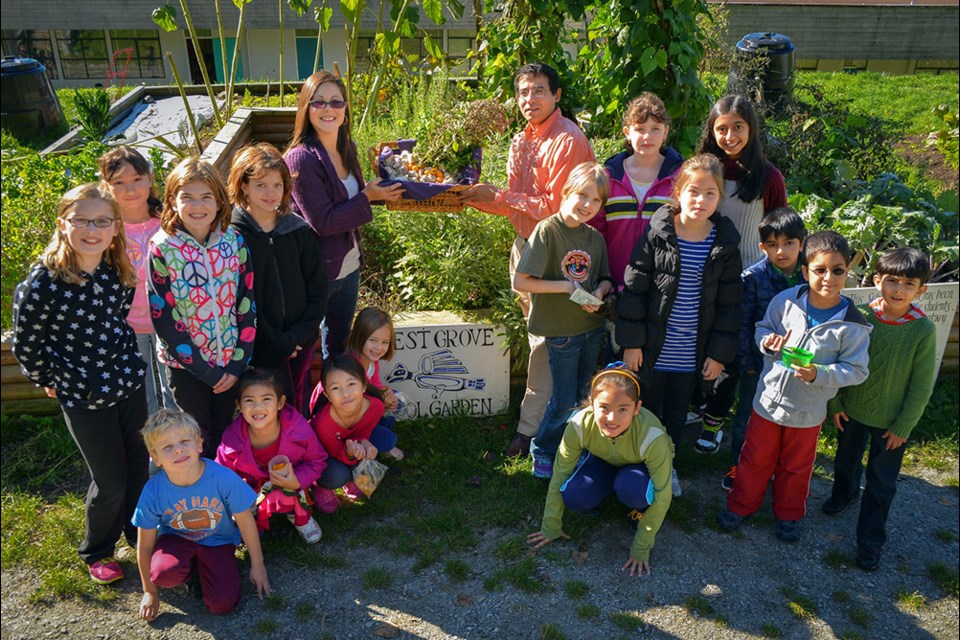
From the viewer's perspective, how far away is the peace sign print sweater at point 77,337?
2900 mm

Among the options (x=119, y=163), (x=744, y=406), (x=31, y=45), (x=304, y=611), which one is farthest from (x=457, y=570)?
(x=31, y=45)

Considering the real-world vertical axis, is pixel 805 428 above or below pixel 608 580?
above

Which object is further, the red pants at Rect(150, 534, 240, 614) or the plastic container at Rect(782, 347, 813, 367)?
the plastic container at Rect(782, 347, 813, 367)

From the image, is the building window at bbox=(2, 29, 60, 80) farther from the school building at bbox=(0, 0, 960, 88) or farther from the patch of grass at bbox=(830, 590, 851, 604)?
the patch of grass at bbox=(830, 590, 851, 604)

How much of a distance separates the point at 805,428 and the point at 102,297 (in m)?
3.17

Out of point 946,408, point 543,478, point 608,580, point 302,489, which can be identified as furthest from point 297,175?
point 946,408

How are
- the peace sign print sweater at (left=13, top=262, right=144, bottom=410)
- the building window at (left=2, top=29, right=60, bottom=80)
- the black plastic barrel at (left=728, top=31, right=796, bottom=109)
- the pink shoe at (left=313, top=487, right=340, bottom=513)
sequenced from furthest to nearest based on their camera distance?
1. the building window at (left=2, top=29, right=60, bottom=80)
2. the black plastic barrel at (left=728, top=31, right=796, bottom=109)
3. the pink shoe at (left=313, top=487, right=340, bottom=513)
4. the peace sign print sweater at (left=13, top=262, right=144, bottom=410)

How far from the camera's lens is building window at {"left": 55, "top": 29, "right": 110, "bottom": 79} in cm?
2225

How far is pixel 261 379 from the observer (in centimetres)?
334

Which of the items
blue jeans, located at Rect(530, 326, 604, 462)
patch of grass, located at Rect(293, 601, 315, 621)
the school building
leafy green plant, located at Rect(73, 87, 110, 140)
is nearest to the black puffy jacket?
blue jeans, located at Rect(530, 326, 604, 462)

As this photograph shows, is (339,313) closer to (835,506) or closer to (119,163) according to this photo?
(119,163)

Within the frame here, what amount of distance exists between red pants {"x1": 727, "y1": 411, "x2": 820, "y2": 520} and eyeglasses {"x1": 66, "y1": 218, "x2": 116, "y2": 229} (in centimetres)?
302

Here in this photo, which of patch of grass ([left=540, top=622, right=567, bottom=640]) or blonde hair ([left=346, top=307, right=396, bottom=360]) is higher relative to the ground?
blonde hair ([left=346, top=307, right=396, bottom=360])

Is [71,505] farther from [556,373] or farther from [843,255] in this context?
[843,255]
